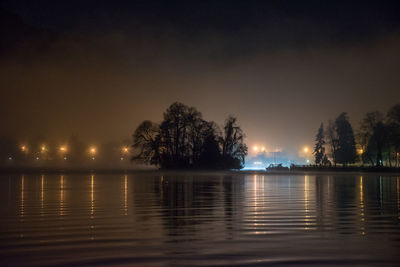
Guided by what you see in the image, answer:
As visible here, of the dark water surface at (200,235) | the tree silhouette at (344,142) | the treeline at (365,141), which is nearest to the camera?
the dark water surface at (200,235)

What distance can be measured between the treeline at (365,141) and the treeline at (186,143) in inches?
991

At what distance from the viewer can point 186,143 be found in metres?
86.6

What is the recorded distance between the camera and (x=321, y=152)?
11125cm

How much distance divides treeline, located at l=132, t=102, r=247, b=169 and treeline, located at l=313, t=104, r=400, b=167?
25183 millimetres

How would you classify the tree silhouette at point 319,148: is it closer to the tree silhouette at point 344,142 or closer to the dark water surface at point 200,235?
the tree silhouette at point 344,142

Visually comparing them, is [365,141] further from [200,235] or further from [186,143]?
[200,235]

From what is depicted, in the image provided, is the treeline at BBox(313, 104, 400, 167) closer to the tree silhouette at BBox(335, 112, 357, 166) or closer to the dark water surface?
the tree silhouette at BBox(335, 112, 357, 166)

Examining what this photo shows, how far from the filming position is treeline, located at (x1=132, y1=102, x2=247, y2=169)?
273ft

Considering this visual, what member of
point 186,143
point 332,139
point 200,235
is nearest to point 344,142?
point 332,139

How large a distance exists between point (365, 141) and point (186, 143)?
3803 centimetres

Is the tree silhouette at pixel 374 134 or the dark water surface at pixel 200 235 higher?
the tree silhouette at pixel 374 134

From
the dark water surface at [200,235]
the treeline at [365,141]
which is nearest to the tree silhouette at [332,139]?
the treeline at [365,141]

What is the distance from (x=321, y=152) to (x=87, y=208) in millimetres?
101453

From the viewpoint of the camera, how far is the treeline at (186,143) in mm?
83125
